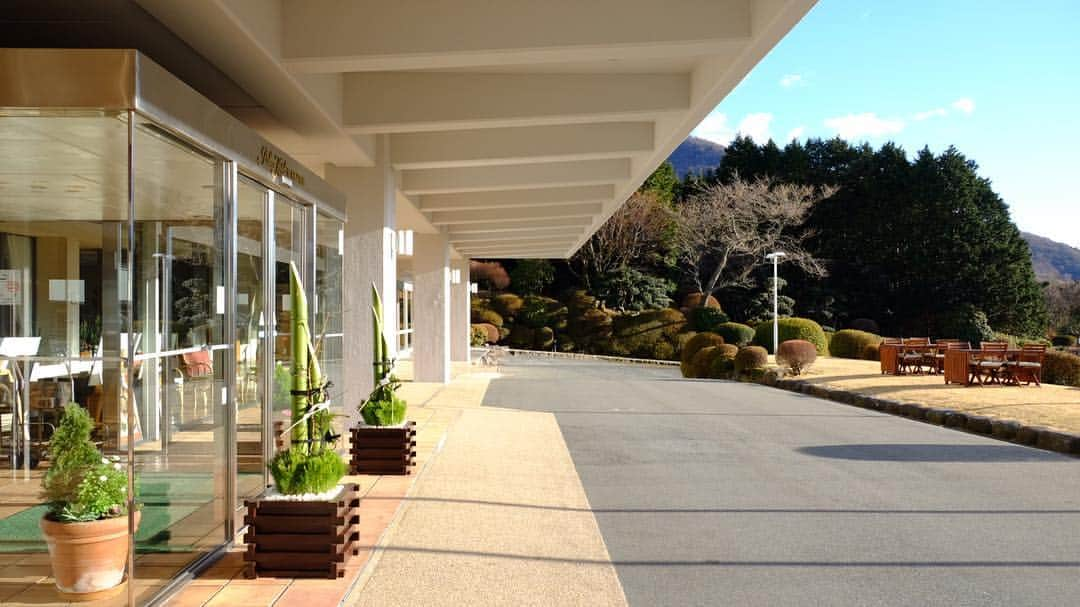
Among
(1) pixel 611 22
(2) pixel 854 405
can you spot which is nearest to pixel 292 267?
(1) pixel 611 22

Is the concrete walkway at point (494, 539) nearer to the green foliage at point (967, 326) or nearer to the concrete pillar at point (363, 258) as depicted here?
the concrete pillar at point (363, 258)

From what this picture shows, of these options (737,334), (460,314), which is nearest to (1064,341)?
(737,334)

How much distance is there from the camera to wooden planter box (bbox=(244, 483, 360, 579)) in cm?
547

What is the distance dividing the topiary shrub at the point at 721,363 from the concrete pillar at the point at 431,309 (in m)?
9.47

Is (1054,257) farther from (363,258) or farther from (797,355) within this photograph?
(363,258)

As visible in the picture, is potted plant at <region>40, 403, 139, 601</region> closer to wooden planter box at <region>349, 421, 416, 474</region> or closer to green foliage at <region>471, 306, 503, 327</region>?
wooden planter box at <region>349, 421, 416, 474</region>

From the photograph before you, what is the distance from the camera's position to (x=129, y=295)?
484 cm

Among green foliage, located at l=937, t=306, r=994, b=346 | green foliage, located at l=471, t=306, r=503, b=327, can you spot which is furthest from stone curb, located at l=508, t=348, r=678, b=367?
green foliage, located at l=937, t=306, r=994, b=346

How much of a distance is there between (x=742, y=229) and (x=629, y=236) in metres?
6.46

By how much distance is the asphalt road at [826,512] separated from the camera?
5.55 meters

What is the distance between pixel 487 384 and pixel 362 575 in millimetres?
17235

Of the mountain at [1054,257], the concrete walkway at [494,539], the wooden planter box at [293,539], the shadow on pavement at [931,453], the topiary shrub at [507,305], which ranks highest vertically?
the mountain at [1054,257]

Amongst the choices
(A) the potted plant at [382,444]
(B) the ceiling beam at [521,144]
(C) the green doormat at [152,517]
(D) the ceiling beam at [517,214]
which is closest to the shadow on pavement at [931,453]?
(B) the ceiling beam at [521,144]

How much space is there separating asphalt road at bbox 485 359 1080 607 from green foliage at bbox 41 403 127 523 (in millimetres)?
2820
